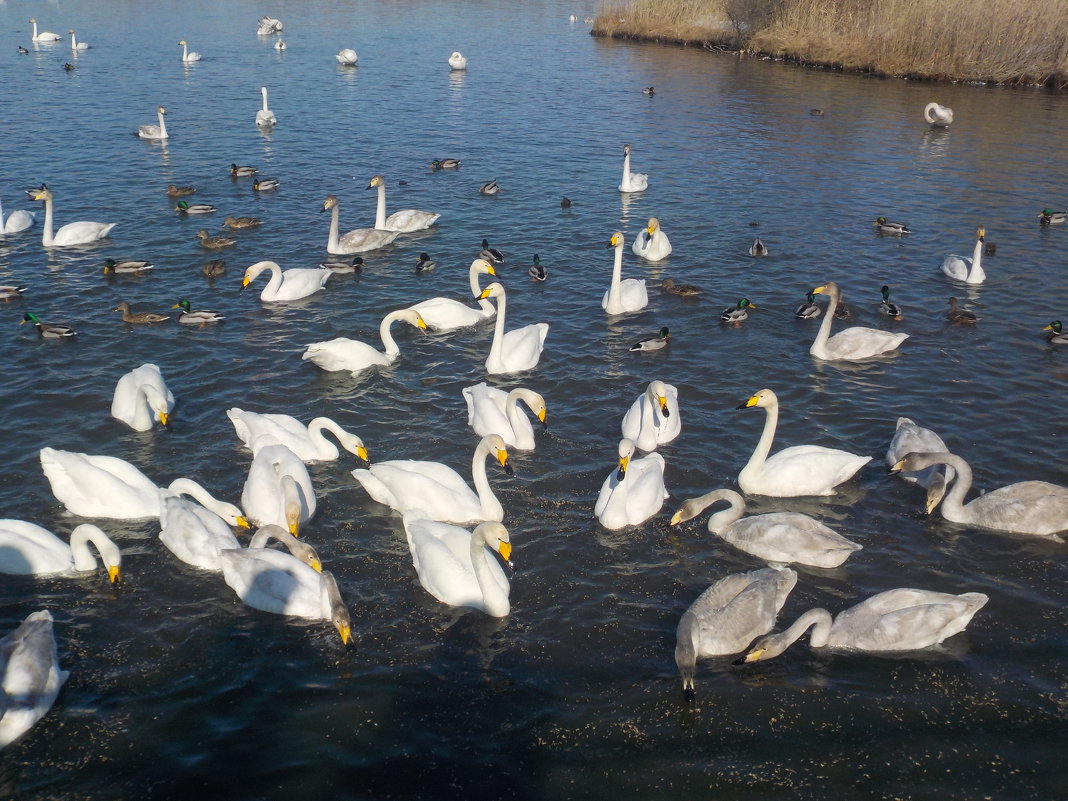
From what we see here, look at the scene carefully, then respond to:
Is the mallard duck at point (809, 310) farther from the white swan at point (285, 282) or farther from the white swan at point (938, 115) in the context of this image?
the white swan at point (938, 115)

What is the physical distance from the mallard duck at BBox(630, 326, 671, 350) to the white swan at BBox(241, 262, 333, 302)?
6.78m

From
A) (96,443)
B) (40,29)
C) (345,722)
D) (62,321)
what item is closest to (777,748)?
(345,722)

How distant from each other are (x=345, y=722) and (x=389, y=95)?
33475mm

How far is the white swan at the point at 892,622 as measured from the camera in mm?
9555

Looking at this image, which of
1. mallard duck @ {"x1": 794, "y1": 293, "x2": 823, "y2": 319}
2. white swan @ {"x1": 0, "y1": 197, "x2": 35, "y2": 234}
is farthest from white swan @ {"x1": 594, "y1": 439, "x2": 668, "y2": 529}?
white swan @ {"x1": 0, "y1": 197, "x2": 35, "y2": 234}

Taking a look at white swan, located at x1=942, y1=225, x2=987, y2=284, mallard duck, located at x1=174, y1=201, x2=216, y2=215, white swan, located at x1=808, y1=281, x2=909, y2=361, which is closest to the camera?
white swan, located at x1=808, y1=281, x2=909, y2=361

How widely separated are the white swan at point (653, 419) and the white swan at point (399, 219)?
1094cm

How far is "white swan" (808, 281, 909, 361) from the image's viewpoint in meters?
16.5

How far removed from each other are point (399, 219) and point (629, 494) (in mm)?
13152

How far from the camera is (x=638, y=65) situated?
4572 cm

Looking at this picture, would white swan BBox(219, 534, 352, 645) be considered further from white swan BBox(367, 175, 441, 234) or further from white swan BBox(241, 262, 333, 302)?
white swan BBox(367, 175, 441, 234)

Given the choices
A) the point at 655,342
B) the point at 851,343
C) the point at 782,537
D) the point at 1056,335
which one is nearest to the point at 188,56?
the point at 655,342

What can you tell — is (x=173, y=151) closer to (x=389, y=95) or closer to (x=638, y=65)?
(x=389, y=95)

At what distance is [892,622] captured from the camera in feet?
31.4
